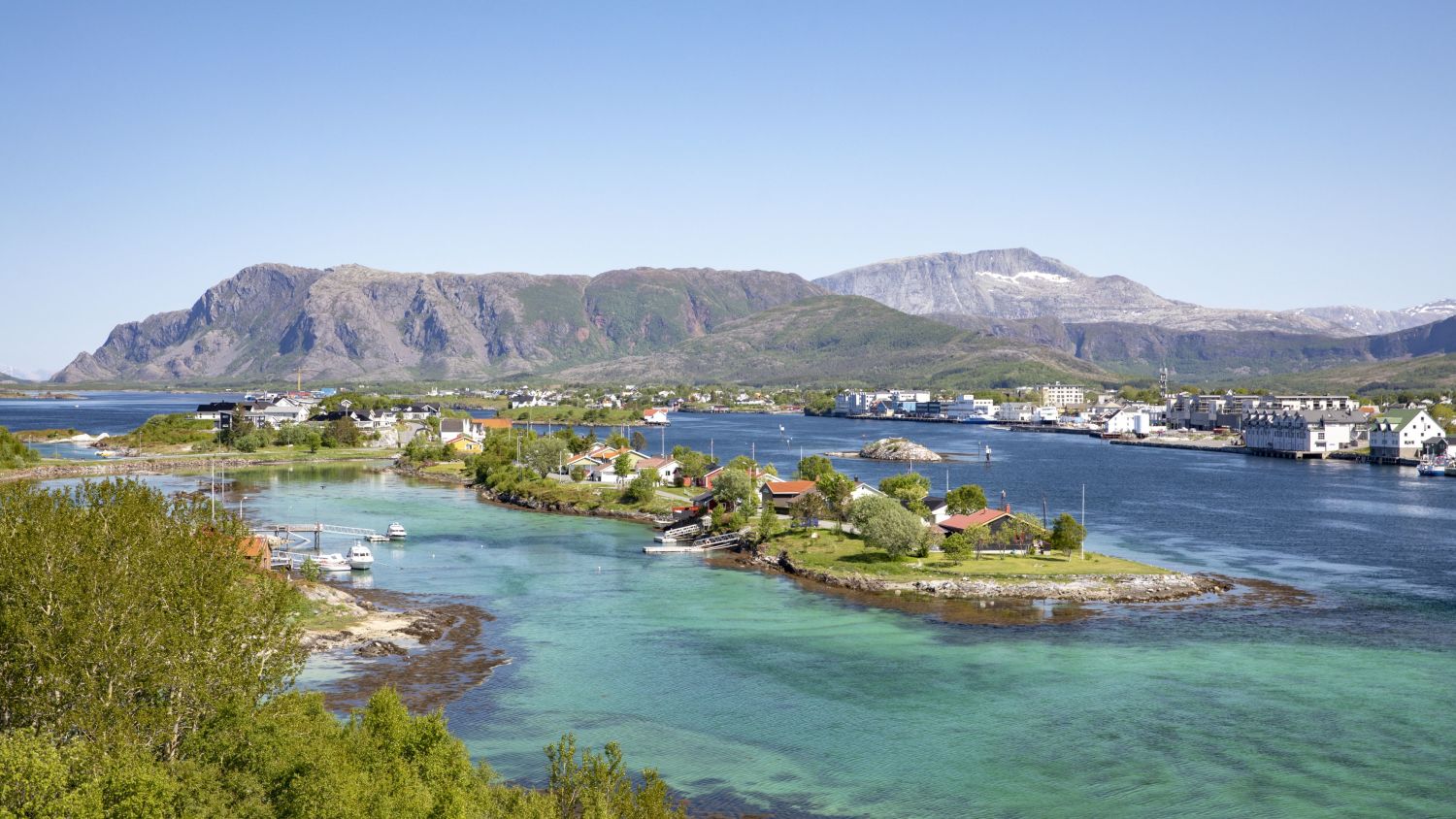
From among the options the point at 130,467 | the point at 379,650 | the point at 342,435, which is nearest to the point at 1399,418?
the point at 342,435

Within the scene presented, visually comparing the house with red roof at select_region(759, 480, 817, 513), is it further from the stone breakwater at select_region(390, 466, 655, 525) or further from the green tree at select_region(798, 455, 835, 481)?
the stone breakwater at select_region(390, 466, 655, 525)

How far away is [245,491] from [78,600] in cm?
5552

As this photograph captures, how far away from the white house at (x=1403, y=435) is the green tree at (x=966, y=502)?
67.8m

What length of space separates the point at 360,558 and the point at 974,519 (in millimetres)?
24411

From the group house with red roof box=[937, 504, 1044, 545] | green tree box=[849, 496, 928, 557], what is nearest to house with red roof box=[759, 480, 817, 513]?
green tree box=[849, 496, 928, 557]

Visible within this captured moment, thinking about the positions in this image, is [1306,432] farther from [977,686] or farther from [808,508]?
[977,686]

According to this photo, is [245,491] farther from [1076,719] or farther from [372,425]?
[1076,719]

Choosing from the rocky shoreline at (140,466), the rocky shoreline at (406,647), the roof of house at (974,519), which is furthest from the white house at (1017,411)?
the rocky shoreline at (406,647)

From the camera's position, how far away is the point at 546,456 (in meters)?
72.6

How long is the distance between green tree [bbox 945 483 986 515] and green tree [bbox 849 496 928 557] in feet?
13.8

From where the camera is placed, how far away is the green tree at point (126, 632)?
1683 cm

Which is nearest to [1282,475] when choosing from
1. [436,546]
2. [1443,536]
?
[1443,536]

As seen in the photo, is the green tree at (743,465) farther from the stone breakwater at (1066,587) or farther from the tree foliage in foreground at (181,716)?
the tree foliage in foreground at (181,716)

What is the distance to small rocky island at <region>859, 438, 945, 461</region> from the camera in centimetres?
9838
